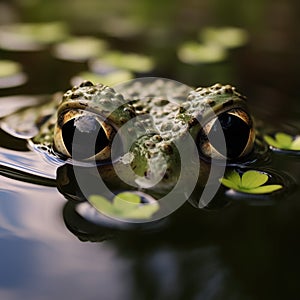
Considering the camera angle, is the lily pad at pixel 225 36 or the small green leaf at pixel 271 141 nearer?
the small green leaf at pixel 271 141

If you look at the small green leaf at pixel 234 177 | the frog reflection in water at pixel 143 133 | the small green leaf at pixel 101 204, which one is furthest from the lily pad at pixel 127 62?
the small green leaf at pixel 101 204

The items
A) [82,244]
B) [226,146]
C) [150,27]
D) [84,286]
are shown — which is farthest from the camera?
[150,27]

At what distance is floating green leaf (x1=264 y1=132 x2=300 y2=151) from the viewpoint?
1.72 metres

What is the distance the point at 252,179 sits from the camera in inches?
57.2

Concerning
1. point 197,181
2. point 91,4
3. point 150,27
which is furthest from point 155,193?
point 91,4

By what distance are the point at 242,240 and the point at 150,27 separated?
205cm

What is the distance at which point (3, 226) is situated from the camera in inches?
50.4

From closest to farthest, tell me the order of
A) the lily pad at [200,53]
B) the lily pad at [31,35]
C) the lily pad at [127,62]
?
the lily pad at [127,62], the lily pad at [200,53], the lily pad at [31,35]

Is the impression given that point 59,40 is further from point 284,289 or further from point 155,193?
point 284,289

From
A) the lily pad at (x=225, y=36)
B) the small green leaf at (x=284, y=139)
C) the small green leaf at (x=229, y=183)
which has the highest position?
the small green leaf at (x=229, y=183)

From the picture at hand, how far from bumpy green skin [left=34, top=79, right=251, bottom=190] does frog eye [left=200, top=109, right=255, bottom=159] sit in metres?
0.02

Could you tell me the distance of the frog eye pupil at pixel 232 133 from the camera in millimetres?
1482

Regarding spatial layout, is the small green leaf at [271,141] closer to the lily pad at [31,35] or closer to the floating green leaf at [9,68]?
the floating green leaf at [9,68]

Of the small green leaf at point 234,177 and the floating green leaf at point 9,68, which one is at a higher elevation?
the small green leaf at point 234,177
